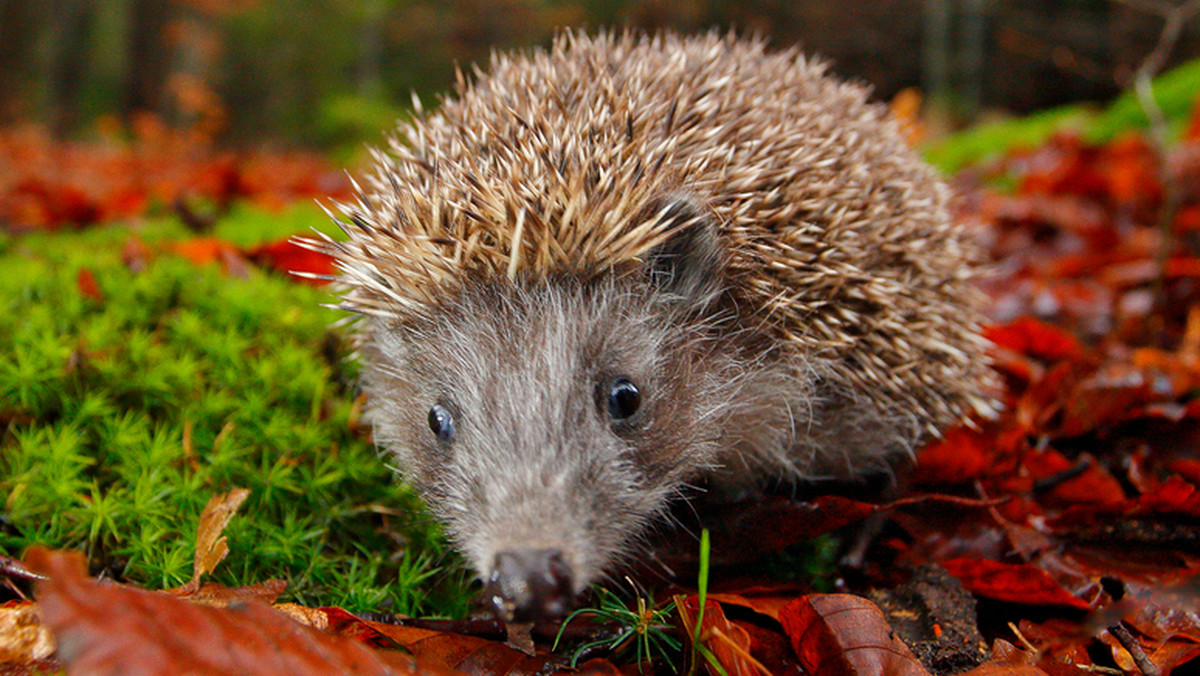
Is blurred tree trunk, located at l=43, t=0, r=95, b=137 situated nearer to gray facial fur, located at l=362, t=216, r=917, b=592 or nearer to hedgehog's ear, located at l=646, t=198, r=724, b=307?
gray facial fur, located at l=362, t=216, r=917, b=592

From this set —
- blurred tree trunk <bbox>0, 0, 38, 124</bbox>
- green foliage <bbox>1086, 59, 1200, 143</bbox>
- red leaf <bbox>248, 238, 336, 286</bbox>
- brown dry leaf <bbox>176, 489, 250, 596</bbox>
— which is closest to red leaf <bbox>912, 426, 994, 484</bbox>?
brown dry leaf <bbox>176, 489, 250, 596</bbox>

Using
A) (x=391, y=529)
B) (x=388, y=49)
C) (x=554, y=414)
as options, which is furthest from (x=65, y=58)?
(x=554, y=414)

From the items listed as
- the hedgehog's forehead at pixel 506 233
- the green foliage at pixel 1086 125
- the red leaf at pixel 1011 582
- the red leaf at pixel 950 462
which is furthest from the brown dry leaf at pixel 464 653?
the green foliage at pixel 1086 125

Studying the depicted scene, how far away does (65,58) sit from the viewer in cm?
1881

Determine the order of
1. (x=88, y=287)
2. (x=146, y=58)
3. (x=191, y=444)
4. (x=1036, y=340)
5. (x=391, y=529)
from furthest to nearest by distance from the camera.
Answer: (x=146, y=58), (x=1036, y=340), (x=88, y=287), (x=191, y=444), (x=391, y=529)

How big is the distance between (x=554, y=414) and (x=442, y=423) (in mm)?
437

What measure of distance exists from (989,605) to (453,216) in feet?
7.16

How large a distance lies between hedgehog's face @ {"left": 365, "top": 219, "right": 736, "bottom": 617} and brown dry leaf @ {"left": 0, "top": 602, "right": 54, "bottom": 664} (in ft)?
3.47

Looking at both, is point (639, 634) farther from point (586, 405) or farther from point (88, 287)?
point (88, 287)

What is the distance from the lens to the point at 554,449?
225 centimetres

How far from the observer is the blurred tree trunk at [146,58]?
16.3m

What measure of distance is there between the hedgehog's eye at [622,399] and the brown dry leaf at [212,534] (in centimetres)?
124

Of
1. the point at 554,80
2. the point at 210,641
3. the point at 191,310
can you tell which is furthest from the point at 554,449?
the point at 191,310

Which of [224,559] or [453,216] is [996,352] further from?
[224,559]
